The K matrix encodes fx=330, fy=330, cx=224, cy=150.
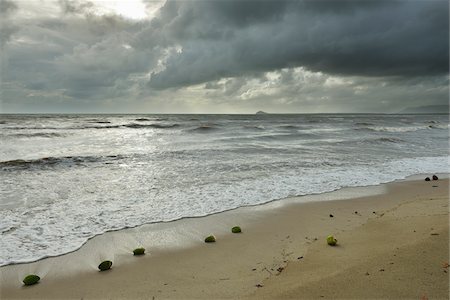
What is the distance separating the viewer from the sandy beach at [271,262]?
11.7ft

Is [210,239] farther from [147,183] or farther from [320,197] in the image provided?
[147,183]

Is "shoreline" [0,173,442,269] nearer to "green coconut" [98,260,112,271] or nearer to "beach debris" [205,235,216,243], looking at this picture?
"green coconut" [98,260,112,271]

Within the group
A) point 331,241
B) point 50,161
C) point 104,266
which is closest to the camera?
point 104,266

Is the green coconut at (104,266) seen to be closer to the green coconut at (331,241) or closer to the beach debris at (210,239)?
the beach debris at (210,239)

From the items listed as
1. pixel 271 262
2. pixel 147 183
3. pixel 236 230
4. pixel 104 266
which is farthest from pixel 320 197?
pixel 104 266

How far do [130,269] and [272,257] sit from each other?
6.69ft

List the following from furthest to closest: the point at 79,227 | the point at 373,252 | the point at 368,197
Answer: the point at 368,197 < the point at 79,227 < the point at 373,252

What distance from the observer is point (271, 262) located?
4645mm

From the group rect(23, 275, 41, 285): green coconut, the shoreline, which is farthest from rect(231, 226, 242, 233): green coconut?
rect(23, 275, 41, 285): green coconut

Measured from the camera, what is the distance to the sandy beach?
3580 mm

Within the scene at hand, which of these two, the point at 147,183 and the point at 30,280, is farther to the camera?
the point at 147,183

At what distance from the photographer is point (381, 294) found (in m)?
3.29

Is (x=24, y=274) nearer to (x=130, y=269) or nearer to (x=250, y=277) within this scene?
(x=130, y=269)

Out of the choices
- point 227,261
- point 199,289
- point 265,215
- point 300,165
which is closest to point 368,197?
point 265,215
